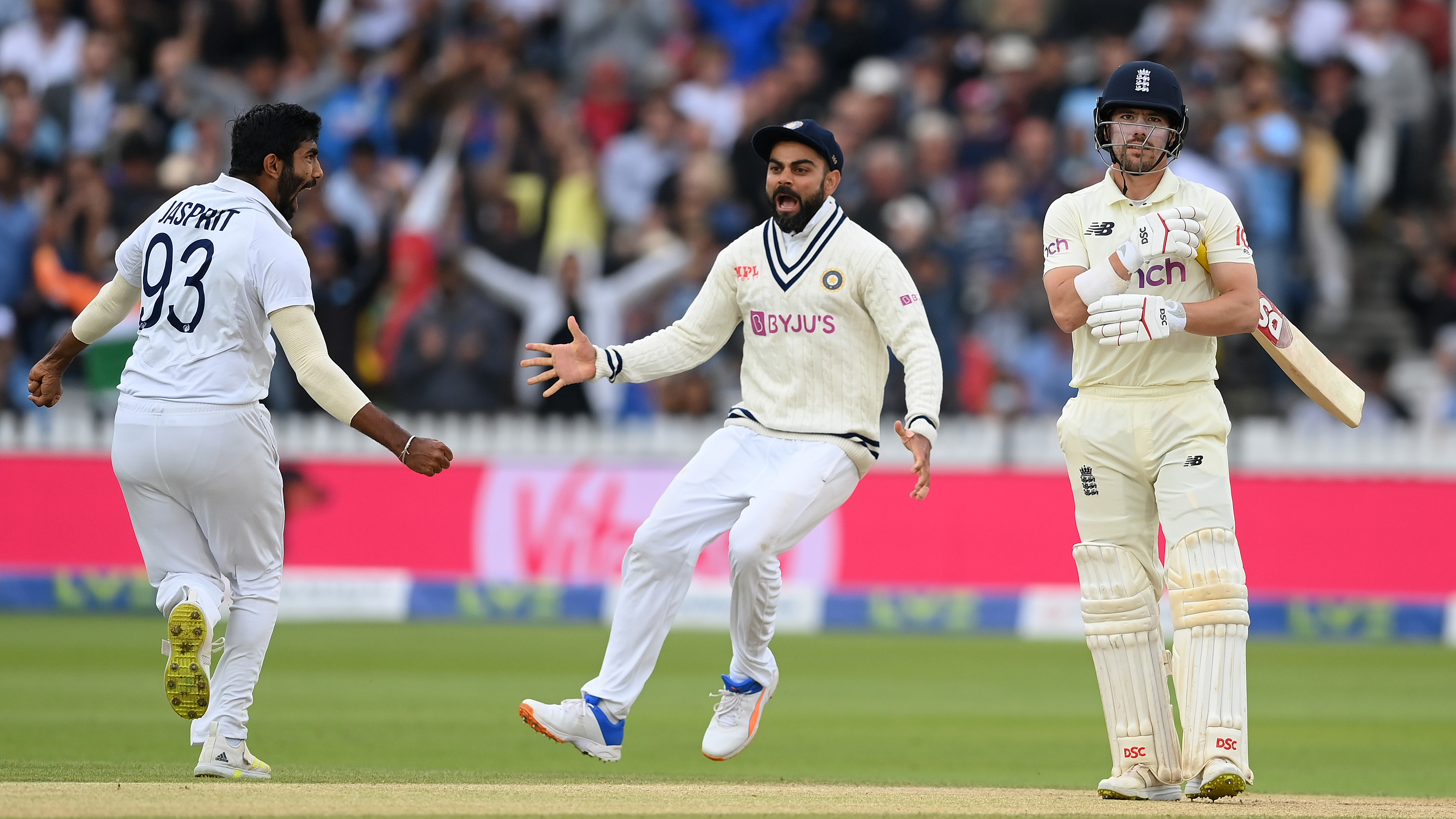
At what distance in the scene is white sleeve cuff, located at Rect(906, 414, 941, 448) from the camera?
24.6 ft

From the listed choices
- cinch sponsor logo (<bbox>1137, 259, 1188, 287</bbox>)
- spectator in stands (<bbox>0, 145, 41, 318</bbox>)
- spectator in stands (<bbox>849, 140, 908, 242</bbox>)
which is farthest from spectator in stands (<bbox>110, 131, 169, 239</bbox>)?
cinch sponsor logo (<bbox>1137, 259, 1188, 287</bbox>)

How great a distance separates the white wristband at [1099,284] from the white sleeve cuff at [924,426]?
0.90 meters

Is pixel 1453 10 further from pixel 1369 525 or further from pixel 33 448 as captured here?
pixel 33 448

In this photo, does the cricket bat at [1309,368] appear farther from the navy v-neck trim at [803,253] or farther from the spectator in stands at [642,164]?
the spectator in stands at [642,164]

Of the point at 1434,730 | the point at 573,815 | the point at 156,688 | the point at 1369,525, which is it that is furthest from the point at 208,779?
the point at 1369,525

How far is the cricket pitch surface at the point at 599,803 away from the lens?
5.75m

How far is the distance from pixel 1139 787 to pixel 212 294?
3677 mm

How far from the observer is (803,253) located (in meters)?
7.89

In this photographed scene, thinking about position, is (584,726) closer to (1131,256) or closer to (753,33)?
(1131,256)

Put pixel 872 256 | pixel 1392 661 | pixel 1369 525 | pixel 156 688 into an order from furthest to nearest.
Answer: pixel 1369 525 → pixel 1392 661 → pixel 156 688 → pixel 872 256

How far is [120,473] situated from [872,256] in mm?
2974

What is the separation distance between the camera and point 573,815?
18.9ft

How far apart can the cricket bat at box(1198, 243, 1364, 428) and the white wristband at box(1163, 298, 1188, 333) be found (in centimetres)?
32

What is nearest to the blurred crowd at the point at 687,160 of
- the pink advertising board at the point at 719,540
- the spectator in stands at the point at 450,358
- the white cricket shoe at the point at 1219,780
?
the spectator in stands at the point at 450,358
